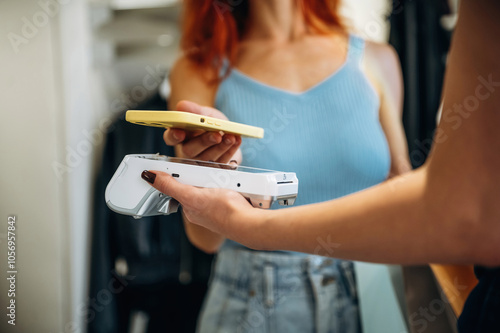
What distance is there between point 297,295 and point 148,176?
24 cm

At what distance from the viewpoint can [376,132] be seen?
0.48 meters

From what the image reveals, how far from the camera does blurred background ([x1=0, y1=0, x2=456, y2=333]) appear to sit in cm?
62

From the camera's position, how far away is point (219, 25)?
1.72 ft

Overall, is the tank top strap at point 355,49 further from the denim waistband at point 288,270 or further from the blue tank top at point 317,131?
the denim waistband at point 288,270

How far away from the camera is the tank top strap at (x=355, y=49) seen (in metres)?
0.51

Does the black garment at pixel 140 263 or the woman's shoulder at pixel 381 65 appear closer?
the woman's shoulder at pixel 381 65

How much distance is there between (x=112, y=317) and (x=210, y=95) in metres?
0.56

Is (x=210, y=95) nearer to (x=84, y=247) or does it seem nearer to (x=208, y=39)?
(x=208, y=39)

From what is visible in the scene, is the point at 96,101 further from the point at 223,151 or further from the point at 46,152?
the point at 223,151

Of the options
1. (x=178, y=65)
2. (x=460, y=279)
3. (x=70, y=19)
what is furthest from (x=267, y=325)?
(x=70, y=19)

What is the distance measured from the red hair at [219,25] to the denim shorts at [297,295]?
0.24 m

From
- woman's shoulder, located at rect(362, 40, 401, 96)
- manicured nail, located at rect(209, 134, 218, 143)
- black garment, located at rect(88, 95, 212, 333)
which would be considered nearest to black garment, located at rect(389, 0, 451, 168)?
woman's shoulder, located at rect(362, 40, 401, 96)

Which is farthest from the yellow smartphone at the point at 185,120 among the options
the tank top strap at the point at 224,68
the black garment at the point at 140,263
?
the black garment at the point at 140,263

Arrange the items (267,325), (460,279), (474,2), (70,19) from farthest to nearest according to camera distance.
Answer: (70,19) → (267,325) → (460,279) → (474,2)
